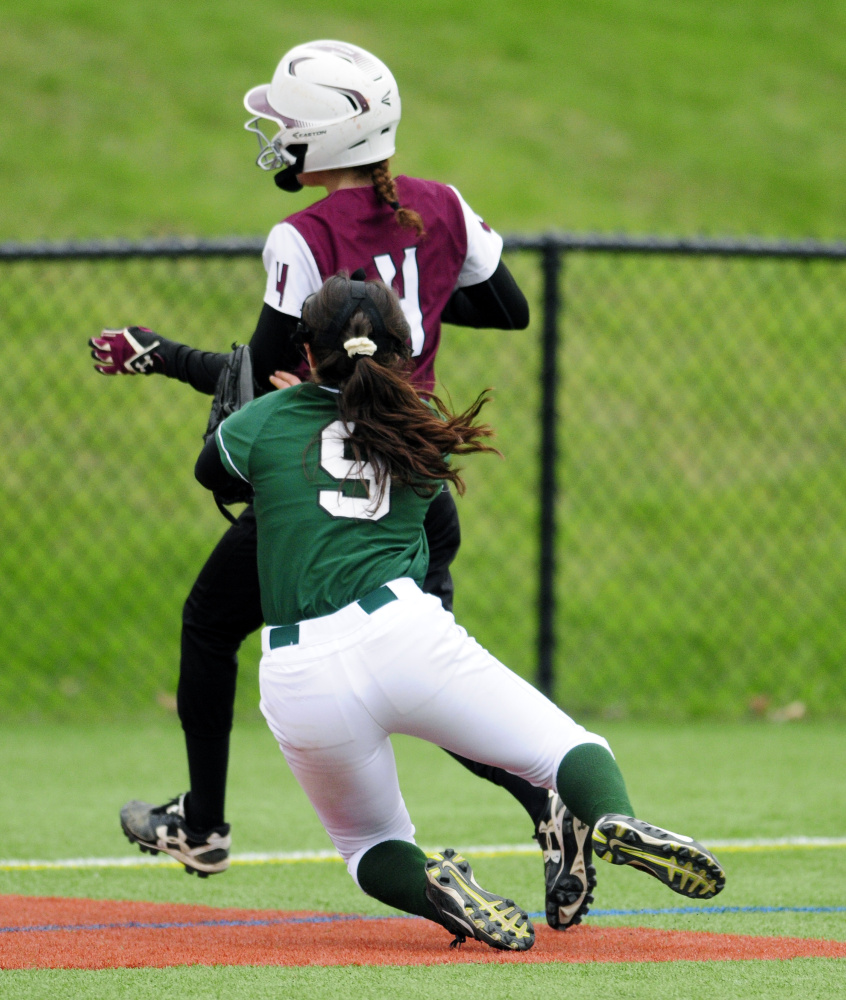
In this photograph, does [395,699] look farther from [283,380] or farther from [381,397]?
[283,380]

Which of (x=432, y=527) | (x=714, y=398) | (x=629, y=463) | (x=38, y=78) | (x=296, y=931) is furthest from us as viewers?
(x=38, y=78)

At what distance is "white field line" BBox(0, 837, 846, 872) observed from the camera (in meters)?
3.82

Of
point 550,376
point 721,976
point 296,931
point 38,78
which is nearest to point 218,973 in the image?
point 296,931

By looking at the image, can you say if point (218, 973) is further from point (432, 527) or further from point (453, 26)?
point (453, 26)

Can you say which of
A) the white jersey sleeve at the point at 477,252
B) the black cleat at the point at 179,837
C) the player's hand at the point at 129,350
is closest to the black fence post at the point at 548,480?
the white jersey sleeve at the point at 477,252

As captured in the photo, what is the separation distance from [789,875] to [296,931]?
133 cm

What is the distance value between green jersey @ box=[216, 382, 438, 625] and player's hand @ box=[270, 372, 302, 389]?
0.19 meters

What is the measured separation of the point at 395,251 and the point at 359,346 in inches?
19.2

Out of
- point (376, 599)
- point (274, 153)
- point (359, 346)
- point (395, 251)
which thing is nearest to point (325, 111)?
point (274, 153)

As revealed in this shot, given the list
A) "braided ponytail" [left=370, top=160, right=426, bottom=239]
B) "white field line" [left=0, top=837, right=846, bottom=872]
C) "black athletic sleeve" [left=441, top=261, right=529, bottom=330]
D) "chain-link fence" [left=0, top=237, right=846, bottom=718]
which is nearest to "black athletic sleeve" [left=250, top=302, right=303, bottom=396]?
"braided ponytail" [left=370, top=160, right=426, bottom=239]

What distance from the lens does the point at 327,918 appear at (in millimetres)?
3262

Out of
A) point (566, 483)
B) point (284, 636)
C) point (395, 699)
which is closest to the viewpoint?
point (395, 699)

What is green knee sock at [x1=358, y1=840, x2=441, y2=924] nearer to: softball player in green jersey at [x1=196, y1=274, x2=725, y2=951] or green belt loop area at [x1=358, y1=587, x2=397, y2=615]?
softball player in green jersey at [x1=196, y1=274, x2=725, y2=951]

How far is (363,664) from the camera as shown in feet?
8.63
